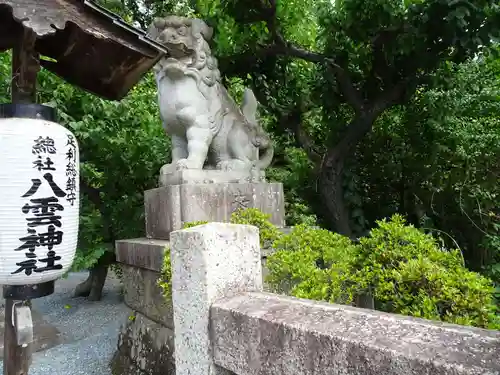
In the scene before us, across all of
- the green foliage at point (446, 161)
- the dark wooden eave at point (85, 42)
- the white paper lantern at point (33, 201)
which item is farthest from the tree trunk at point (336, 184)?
the white paper lantern at point (33, 201)

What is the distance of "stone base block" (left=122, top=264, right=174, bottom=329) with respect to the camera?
343 centimetres

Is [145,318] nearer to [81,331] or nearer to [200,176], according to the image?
[200,176]

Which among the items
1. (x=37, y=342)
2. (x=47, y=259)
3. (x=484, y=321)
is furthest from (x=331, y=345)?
(x=37, y=342)

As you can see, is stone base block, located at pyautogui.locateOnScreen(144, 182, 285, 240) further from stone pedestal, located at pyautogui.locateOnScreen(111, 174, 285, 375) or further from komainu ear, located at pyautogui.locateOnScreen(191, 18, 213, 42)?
komainu ear, located at pyautogui.locateOnScreen(191, 18, 213, 42)

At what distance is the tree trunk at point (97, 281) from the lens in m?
6.69

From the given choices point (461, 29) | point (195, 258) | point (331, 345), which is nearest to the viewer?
point (331, 345)

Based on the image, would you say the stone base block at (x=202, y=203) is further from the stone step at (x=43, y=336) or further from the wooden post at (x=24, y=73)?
the stone step at (x=43, y=336)

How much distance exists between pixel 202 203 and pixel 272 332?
222cm

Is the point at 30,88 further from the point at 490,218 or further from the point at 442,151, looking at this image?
the point at 490,218

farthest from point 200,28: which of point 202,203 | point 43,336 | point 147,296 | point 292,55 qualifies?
point 43,336

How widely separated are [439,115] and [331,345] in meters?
5.07

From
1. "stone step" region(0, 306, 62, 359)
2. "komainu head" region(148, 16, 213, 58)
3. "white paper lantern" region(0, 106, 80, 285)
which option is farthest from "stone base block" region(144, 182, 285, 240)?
"stone step" region(0, 306, 62, 359)

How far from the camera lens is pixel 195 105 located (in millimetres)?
3742

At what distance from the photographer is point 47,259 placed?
92.3 inches
